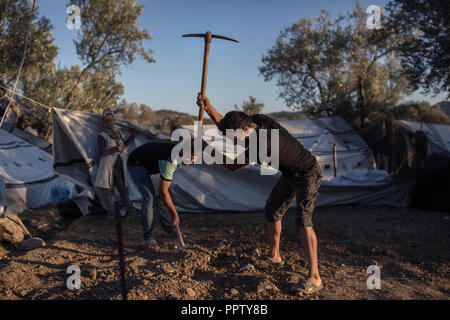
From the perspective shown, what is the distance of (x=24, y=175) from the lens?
6.36 m

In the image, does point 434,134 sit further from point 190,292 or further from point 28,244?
point 28,244

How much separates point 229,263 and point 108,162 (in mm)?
2597

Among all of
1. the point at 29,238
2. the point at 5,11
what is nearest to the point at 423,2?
the point at 29,238

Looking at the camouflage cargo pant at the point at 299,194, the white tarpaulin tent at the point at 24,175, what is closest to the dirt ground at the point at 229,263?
the camouflage cargo pant at the point at 299,194

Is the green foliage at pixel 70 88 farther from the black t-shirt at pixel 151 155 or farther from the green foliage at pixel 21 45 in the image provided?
the black t-shirt at pixel 151 155

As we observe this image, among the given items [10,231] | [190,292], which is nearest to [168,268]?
[190,292]

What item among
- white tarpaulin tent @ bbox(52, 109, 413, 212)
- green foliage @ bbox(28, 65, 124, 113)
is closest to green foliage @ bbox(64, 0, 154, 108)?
green foliage @ bbox(28, 65, 124, 113)

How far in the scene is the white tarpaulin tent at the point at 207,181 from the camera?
17.7ft

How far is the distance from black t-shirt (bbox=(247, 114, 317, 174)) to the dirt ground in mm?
1034

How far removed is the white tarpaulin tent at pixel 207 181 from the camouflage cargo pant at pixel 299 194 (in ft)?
9.83

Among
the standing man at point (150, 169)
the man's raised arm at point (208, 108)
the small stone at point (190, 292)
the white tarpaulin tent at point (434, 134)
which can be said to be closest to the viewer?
the small stone at point (190, 292)

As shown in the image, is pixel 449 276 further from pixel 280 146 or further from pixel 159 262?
pixel 159 262

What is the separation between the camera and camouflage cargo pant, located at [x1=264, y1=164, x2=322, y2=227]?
9.74 feet
